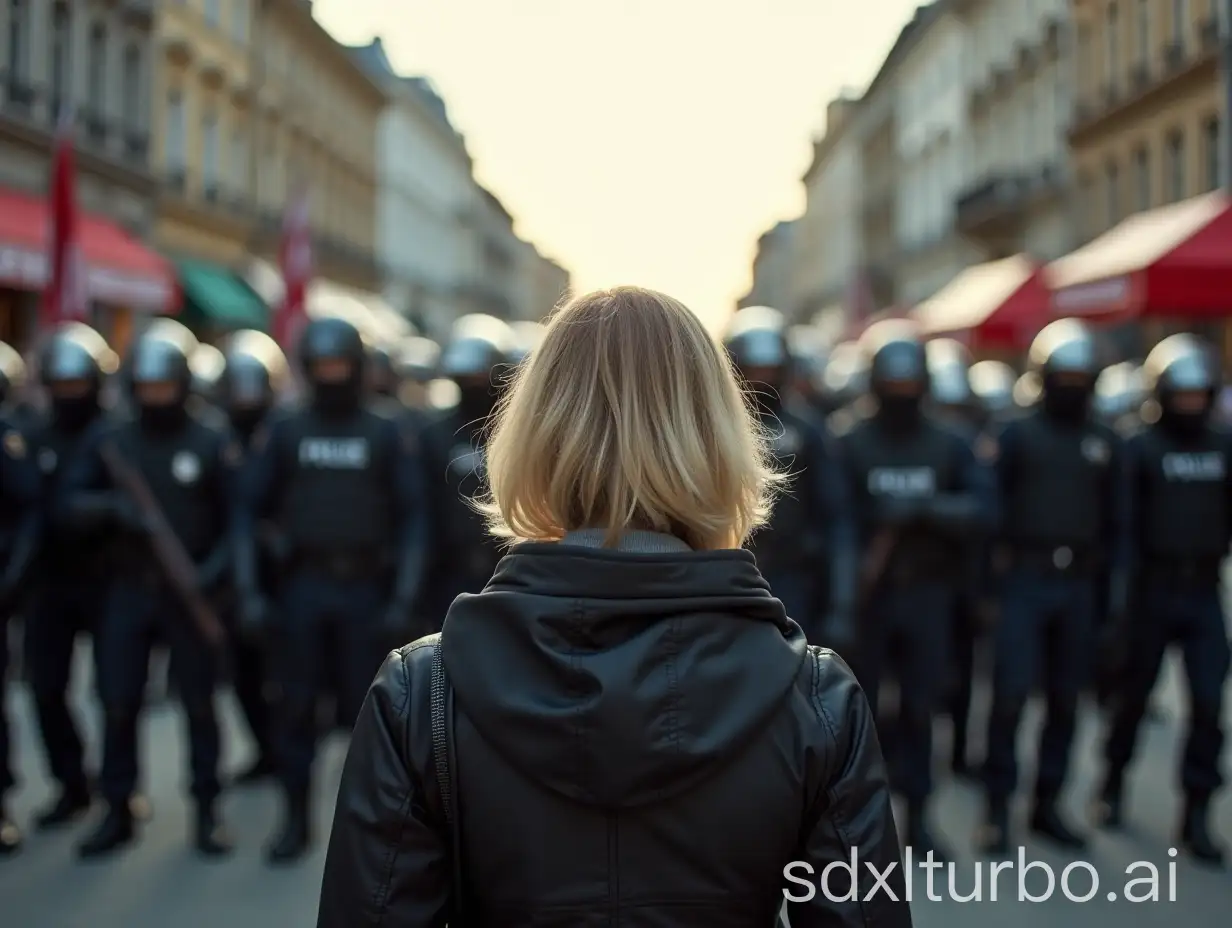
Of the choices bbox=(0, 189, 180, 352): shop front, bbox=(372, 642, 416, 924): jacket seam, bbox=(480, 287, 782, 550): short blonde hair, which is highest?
bbox=(0, 189, 180, 352): shop front

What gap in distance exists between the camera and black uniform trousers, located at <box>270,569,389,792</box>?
6285 mm

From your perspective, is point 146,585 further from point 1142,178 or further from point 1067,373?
point 1142,178

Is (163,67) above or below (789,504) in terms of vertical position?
above

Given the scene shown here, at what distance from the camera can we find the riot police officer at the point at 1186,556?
6.39 meters

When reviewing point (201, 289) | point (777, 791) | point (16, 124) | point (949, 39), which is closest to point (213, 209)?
point (201, 289)

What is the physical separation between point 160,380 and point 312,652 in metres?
1.32

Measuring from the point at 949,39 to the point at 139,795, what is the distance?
145 feet

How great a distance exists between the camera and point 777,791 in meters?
1.91

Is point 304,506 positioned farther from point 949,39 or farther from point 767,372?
point 949,39

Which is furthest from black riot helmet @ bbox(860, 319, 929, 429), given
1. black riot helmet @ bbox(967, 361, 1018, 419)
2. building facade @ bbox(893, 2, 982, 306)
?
building facade @ bbox(893, 2, 982, 306)

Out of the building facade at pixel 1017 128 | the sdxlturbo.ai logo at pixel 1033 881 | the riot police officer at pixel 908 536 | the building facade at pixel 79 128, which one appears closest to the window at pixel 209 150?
the building facade at pixel 79 128

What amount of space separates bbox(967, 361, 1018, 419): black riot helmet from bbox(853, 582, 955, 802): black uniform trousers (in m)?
3.94

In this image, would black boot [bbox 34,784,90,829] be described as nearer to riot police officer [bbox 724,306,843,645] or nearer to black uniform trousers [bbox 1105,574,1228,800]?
riot police officer [bbox 724,306,843,645]

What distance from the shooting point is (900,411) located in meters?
6.79
